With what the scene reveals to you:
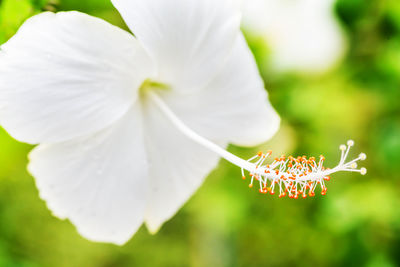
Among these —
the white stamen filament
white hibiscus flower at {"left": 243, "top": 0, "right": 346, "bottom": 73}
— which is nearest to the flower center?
the white stamen filament

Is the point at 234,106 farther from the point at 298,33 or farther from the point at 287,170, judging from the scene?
the point at 298,33

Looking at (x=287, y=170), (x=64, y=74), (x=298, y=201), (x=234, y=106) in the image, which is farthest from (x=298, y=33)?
(x=64, y=74)

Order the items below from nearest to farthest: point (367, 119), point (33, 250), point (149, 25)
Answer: point (149, 25) < point (367, 119) < point (33, 250)

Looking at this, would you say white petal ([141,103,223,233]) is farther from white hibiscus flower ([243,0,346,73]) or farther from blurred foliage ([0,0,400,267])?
white hibiscus flower ([243,0,346,73])

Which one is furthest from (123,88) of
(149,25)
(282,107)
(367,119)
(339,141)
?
(367,119)

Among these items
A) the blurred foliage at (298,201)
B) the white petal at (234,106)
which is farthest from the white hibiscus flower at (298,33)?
the white petal at (234,106)

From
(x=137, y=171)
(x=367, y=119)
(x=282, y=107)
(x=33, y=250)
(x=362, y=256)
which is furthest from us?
(x=33, y=250)

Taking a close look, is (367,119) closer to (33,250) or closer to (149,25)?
(149,25)
